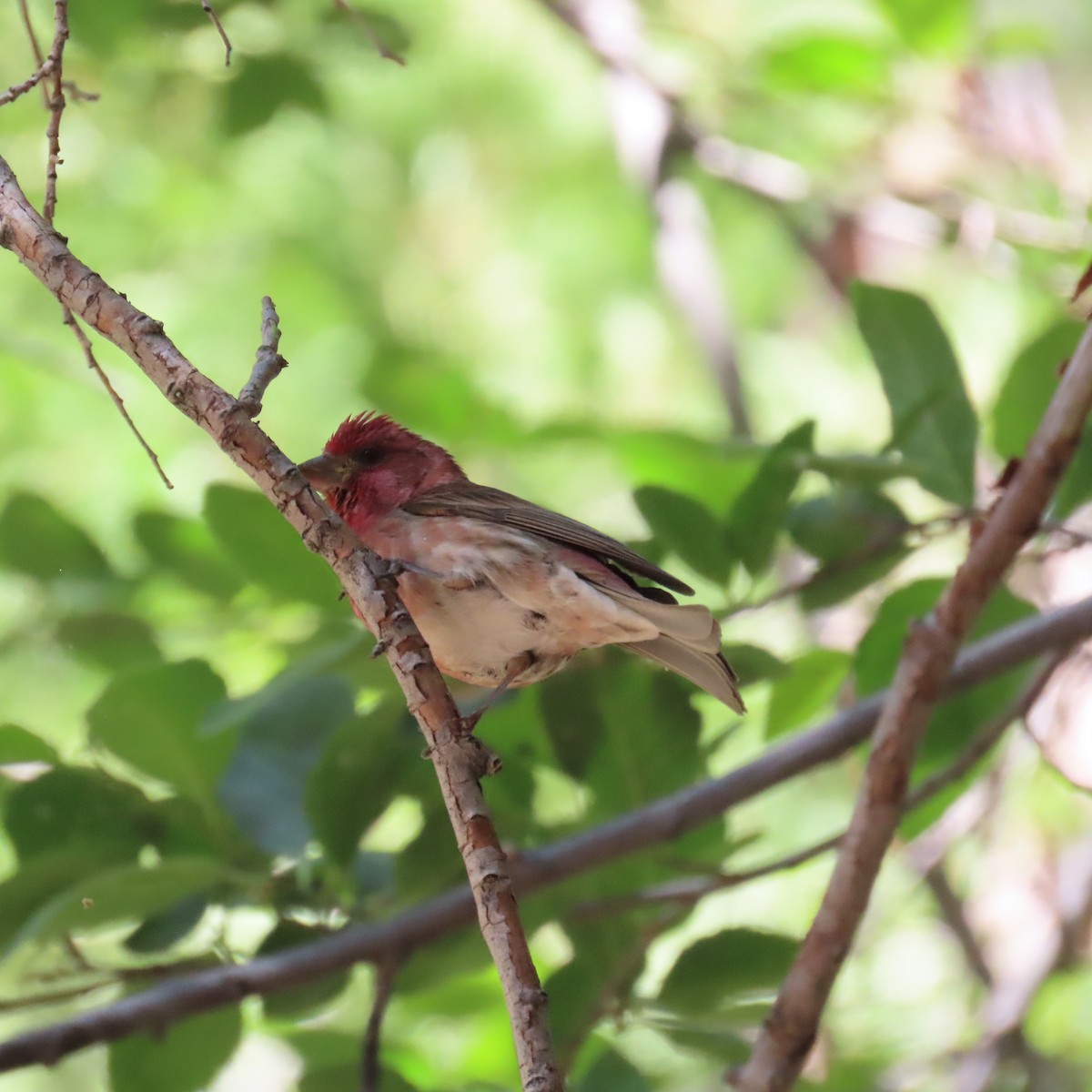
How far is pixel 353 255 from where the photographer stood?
619 cm

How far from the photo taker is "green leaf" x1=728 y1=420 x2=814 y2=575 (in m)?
2.74

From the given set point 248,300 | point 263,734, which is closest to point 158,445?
point 248,300

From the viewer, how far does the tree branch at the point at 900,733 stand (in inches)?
88.4

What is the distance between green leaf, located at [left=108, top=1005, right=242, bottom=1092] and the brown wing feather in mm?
1048

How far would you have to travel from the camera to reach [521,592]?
293cm

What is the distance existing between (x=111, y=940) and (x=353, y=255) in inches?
152

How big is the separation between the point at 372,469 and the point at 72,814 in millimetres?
1022

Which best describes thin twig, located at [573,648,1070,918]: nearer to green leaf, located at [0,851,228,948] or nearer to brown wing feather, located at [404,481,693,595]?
brown wing feather, located at [404,481,693,595]

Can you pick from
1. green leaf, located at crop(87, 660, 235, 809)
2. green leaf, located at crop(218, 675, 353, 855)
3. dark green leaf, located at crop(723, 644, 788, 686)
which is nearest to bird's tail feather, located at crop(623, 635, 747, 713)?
dark green leaf, located at crop(723, 644, 788, 686)

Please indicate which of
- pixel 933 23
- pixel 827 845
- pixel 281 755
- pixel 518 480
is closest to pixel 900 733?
pixel 827 845

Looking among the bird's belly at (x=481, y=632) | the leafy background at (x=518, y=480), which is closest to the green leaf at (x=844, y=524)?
the leafy background at (x=518, y=480)

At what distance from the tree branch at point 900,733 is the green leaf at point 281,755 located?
90 centimetres

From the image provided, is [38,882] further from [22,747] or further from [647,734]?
[647,734]

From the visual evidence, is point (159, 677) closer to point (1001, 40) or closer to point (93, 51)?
point (93, 51)
